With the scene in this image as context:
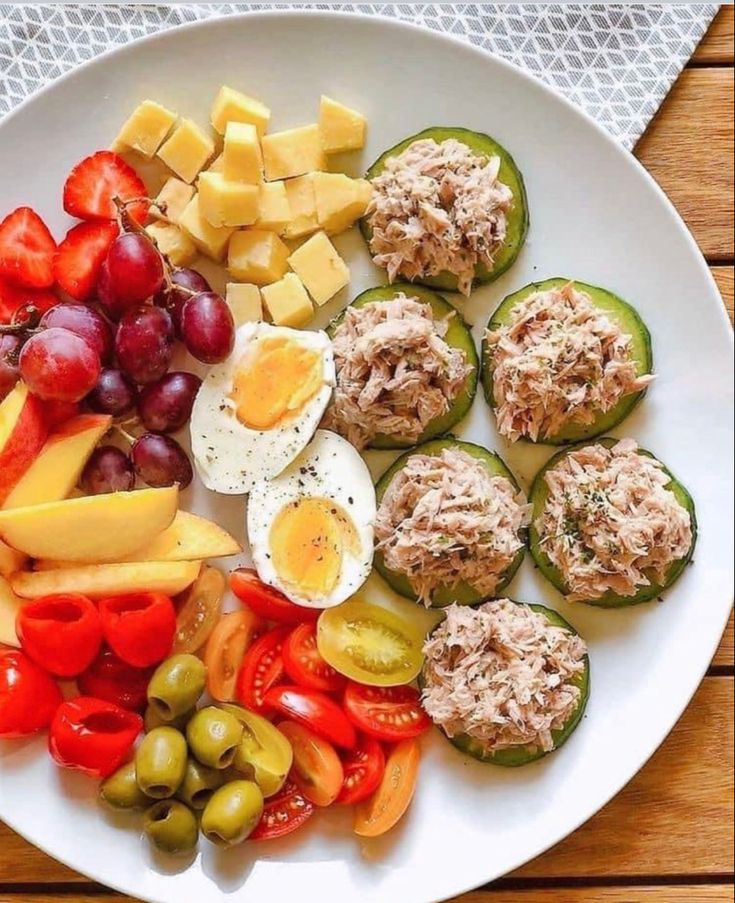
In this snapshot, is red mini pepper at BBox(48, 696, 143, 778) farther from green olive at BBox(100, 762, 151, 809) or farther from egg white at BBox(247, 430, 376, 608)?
egg white at BBox(247, 430, 376, 608)

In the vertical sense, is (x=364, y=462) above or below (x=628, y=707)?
above

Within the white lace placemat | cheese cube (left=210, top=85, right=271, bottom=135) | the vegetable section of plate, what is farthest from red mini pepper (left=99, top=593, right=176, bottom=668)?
the white lace placemat

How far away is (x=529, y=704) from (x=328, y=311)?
3.02 feet

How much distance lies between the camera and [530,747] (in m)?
2.22

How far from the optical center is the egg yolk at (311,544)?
7.22 ft

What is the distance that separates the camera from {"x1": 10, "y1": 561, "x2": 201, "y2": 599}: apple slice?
7.13 ft

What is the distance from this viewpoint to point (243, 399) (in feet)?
7.27

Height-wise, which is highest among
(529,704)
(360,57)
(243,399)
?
(360,57)

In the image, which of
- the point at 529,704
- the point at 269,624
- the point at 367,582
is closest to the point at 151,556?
the point at 269,624

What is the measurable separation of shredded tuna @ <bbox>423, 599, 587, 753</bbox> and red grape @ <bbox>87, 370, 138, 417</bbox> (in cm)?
81

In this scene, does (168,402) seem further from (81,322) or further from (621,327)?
(621,327)

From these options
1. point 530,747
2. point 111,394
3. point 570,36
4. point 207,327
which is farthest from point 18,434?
point 570,36

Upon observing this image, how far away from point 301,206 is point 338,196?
0.09 metres

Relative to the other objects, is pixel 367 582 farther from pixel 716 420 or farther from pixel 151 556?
pixel 716 420
